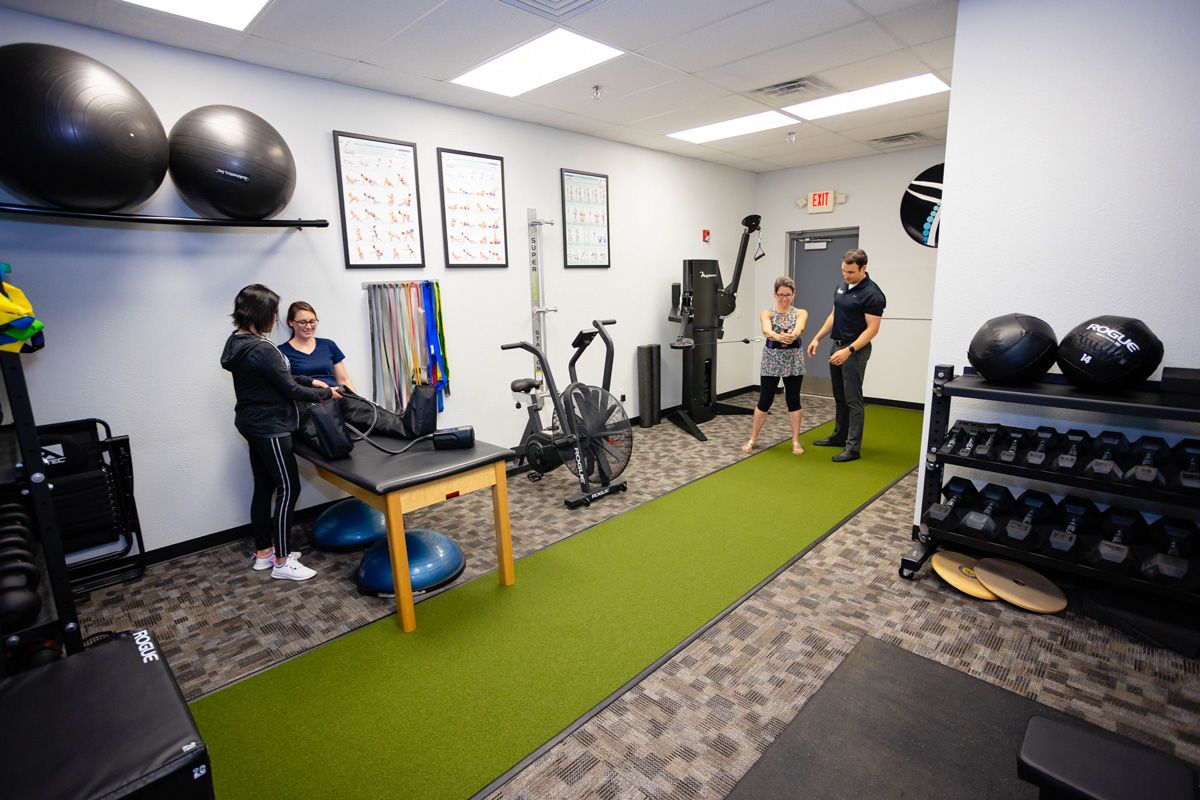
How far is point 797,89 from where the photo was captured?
3.95m

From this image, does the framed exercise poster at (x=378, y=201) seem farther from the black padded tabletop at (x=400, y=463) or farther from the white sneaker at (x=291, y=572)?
the white sneaker at (x=291, y=572)

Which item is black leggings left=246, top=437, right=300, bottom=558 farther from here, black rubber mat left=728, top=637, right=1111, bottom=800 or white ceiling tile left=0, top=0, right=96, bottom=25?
black rubber mat left=728, top=637, right=1111, bottom=800

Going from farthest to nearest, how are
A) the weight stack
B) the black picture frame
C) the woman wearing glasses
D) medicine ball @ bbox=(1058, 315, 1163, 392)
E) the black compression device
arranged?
the weight stack < the black picture frame < the woman wearing glasses < the black compression device < medicine ball @ bbox=(1058, 315, 1163, 392)

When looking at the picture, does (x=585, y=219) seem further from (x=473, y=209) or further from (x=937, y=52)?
(x=937, y=52)

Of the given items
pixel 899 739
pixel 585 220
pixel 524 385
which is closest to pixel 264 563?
pixel 524 385

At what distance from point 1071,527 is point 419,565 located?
296 centimetres

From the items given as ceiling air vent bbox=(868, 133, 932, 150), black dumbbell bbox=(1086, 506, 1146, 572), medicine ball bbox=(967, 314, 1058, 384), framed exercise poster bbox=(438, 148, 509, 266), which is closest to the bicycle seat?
framed exercise poster bbox=(438, 148, 509, 266)

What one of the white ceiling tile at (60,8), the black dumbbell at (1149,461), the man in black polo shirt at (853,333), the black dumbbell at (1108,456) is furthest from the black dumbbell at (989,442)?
the white ceiling tile at (60,8)

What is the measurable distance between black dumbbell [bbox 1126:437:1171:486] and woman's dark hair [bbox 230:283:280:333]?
3.70 m

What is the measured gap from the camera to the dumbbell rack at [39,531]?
5.95 feet

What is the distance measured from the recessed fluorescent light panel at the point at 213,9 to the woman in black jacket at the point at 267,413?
1210 mm

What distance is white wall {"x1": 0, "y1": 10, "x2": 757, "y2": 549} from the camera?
2805 millimetres

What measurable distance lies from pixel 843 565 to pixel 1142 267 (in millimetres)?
1831

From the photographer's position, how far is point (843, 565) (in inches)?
116
